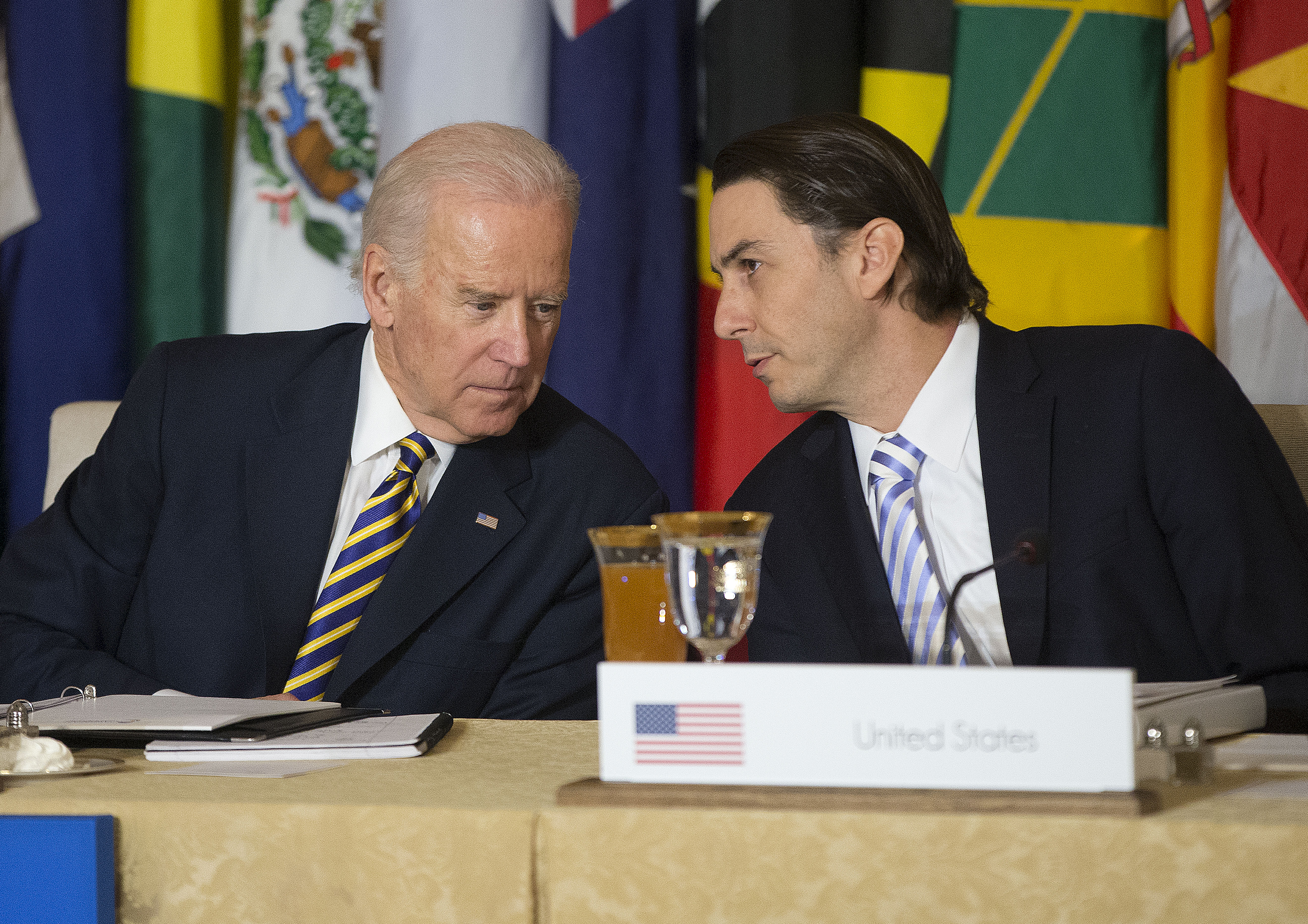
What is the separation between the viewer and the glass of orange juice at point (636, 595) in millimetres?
843

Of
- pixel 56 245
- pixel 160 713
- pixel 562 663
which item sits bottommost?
pixel 562 663

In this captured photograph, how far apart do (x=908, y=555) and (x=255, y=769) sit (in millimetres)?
829

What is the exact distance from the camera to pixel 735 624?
31.3 inches

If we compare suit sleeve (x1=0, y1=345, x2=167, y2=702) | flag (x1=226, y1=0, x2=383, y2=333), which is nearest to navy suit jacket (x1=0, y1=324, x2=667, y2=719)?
suit sleeve (x1=0, y1=345, x2=167, y2=702)

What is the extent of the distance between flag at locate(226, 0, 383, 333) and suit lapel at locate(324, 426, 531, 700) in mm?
854

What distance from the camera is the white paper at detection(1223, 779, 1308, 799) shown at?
69 centimetres

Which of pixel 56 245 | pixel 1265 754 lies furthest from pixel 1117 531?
pixel 56 245

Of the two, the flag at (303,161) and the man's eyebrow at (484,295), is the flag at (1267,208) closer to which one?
the man's eyebrow at (484,295)

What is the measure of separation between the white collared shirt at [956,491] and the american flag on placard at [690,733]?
76 centimetres

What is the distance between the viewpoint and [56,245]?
2.26 m

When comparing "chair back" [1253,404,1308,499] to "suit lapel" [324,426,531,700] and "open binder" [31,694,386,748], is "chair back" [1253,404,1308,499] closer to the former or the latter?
"suit lapel" [324,426,531,700]

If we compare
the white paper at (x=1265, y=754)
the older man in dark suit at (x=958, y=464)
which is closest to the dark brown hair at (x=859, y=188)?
the older man in dark suit at (x=958, y=464)

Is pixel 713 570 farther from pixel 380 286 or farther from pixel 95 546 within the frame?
pixel 95 546

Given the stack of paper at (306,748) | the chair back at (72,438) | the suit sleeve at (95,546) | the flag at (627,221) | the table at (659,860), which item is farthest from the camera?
the flag at (627,221)
